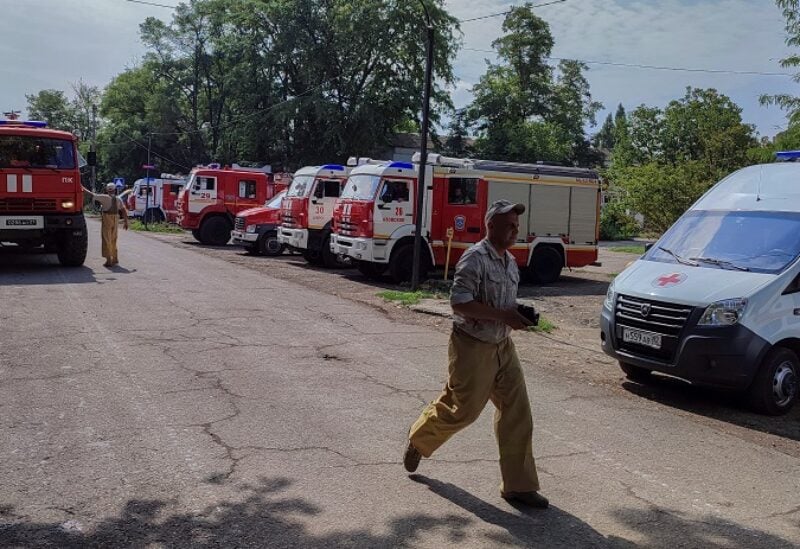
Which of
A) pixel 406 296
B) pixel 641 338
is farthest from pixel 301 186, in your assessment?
pixel 641 338

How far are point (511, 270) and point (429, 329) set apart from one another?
6487 millimetres

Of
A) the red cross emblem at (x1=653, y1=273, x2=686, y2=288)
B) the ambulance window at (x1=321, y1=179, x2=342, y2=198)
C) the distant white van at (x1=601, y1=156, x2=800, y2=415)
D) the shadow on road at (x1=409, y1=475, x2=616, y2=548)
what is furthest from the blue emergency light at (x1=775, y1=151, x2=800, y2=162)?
the ambulance window at (x1=321, y1=179, x2=342, y2=198)

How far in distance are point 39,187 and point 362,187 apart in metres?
6.55

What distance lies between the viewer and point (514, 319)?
4.18m

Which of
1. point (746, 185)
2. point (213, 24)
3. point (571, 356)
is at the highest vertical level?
point (213, 24)

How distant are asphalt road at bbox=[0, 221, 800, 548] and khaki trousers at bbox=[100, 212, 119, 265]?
699 centimetres

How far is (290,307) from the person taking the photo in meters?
12.0

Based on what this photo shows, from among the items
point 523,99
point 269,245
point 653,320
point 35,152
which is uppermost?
point 523,99

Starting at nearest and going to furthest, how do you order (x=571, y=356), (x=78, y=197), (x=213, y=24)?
(x=571, y=356)
(x=78, y=197)
(x=213, y=24)

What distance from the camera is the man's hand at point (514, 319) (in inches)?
164

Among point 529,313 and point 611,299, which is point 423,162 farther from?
point 529,313

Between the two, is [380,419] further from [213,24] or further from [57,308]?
[213,24]

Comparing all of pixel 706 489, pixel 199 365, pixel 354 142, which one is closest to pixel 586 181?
pixel 199 365

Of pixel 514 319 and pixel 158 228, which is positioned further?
pixel 158 228
